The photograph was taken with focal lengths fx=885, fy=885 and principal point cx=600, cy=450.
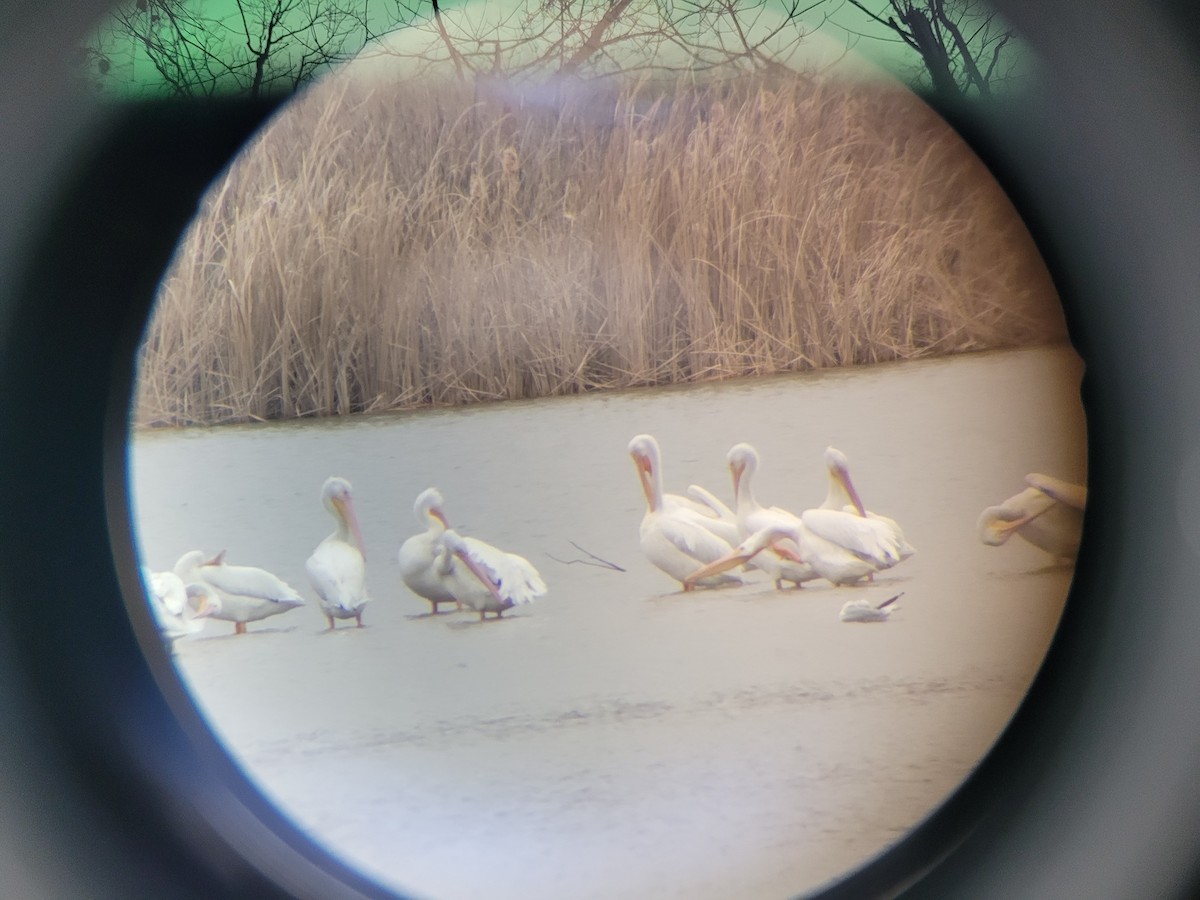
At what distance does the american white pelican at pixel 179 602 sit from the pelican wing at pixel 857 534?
2.41 ft

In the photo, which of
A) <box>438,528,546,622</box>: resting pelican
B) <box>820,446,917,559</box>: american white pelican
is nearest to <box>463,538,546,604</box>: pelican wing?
<box>438,528,546,622</box>: resting pelican

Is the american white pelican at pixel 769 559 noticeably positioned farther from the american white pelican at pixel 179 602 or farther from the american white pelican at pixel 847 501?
the american white pelican at pixel 179 602

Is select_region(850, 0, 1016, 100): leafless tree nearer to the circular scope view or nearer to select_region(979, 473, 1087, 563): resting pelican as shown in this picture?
the circular scope view

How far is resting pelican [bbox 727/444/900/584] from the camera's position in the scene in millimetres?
1088

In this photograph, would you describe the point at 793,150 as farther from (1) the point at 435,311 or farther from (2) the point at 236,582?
(2) the point at 236,582

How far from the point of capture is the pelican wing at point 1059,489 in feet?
2.90

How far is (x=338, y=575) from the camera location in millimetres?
1090

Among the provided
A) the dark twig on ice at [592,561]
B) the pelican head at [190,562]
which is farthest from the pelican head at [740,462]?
the pelican head at [190,562]

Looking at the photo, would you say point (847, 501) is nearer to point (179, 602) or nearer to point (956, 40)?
point (956, 40)

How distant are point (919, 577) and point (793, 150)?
0.54 metres

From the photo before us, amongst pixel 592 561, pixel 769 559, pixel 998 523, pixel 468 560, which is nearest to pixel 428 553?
pixel 468 560

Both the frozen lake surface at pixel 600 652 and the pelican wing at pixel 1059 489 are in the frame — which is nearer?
the pelican wing at pixel 1059 489

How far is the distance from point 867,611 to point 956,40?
0.64 meters

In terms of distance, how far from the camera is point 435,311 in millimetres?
1034
